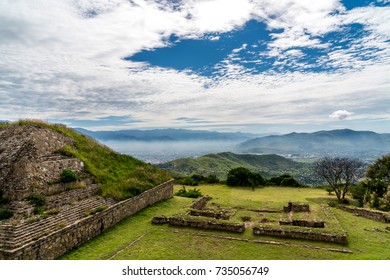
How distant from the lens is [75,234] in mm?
13461

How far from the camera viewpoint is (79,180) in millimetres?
18688

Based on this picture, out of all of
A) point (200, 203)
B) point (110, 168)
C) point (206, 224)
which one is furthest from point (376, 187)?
point (110, 168)

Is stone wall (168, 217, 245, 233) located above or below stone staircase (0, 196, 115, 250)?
below

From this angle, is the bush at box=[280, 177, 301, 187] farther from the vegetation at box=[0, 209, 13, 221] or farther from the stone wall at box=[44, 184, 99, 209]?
the vegetation at box=[0, 209, 13, 221]

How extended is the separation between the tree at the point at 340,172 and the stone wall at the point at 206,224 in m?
19.7

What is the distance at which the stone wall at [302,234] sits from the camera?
44.5ft

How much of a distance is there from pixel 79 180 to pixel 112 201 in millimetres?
2902

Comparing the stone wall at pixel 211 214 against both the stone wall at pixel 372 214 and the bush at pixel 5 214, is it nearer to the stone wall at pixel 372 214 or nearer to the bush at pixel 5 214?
the bush at pixel 5 214

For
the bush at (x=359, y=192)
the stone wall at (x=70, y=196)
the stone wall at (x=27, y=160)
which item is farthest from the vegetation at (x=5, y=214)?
the bush at (x=359, y=192)

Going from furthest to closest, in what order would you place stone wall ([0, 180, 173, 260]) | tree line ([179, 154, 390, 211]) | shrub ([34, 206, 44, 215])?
tree line ([179, 154, 390, 211])
shrub ([34, 206, 44, 215])
stone wall ([0, 180, 173, 260])

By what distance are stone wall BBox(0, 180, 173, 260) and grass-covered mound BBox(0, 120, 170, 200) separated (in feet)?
3.73

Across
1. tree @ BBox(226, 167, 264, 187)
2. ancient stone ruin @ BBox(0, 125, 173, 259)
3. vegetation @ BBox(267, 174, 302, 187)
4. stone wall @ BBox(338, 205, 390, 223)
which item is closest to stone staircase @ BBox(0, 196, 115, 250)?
ancient stone ruin @ BBox(0, 125, 173, 259)

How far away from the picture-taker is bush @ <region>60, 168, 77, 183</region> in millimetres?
17392

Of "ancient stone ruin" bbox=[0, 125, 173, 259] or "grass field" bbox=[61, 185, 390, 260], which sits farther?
"grass field" bbox=[61, 185, 390, 260]
